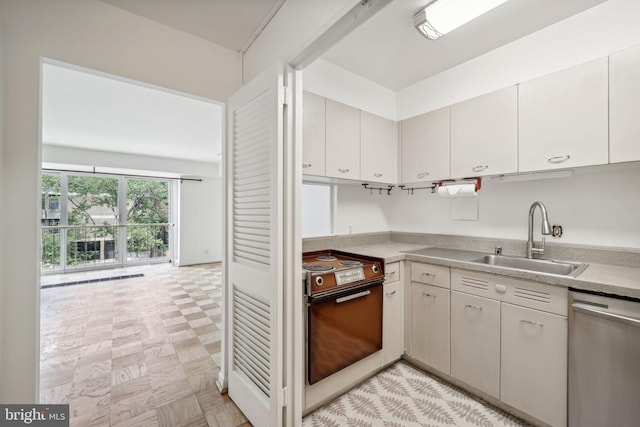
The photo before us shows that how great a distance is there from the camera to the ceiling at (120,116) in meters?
2.51

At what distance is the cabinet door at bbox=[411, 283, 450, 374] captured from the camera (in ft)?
6.31

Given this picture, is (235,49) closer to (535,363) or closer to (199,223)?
(535,363)

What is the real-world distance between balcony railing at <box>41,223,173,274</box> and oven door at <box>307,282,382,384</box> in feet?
19.6

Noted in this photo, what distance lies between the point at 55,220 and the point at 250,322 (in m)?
6.02

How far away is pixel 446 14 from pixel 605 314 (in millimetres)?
1789

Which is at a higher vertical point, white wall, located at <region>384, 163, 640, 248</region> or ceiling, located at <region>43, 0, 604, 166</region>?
ceiling, located at <region>43, 0, 604, 166</region>

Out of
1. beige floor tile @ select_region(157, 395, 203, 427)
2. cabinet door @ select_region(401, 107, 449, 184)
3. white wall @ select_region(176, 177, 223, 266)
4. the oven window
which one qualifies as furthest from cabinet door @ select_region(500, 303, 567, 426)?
white wall @ select_region(176, 177, 223, 266)

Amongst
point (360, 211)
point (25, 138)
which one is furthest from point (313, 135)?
point (25, 138)

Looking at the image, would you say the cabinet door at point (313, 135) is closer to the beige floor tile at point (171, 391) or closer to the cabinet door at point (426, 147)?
the cabinet door at point (426, 147)

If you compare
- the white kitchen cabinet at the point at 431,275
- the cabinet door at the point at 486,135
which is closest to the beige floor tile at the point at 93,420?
the white kitchen cabinet at the point at 431,275

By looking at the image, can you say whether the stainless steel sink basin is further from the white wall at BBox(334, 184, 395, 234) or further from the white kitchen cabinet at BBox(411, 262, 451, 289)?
the white wall at BBox(334, 184, 395, 234)

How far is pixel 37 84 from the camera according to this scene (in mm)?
1275

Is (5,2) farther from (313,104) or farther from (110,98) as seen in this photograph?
(110,98)

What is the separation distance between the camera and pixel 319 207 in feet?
8.41
